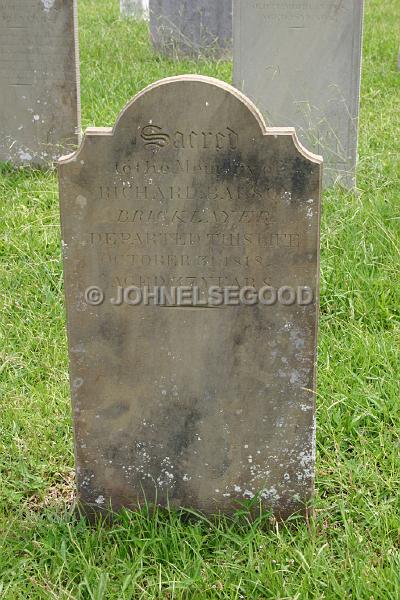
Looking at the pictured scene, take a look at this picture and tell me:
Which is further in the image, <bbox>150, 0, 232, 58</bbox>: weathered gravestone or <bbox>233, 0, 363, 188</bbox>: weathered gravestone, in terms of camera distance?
<bbox>150, 0, 232, 58</bbox>: weathered gravestone

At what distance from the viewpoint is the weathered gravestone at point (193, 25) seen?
342 inches

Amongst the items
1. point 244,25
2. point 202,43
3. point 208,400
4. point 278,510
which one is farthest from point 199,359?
point 202,43

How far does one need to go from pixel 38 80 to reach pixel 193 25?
3579 millimetres

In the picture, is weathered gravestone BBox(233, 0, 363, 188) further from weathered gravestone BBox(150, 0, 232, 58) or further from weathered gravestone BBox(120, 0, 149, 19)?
weathered gravestone BBox(120, 0, 149, 19)

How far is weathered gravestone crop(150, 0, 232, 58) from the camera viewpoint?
8688mm

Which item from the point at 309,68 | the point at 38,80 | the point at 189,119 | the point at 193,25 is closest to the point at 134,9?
the point at 193,25

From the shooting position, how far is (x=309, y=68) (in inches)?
209

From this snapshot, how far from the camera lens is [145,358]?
2.62 m

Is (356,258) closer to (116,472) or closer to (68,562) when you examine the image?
(116,472)

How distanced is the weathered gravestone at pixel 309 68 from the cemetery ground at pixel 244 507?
17.3 inches

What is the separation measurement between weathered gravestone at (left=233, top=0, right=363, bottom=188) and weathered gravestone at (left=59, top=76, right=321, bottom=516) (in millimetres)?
2749

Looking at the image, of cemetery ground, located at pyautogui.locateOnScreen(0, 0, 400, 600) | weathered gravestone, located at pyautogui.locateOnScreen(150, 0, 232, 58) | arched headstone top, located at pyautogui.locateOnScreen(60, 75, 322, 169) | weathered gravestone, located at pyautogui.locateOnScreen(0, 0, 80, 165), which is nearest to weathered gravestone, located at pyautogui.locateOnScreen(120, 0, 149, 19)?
weathered gravestone, located at pyautogui.locateOnScreen(150, 0, 232, 58)

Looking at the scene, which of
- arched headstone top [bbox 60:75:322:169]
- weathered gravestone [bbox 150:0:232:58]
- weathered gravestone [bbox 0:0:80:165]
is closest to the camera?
arched headstone top [bbox 60:75:322:169]

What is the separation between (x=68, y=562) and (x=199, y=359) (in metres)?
0.70
